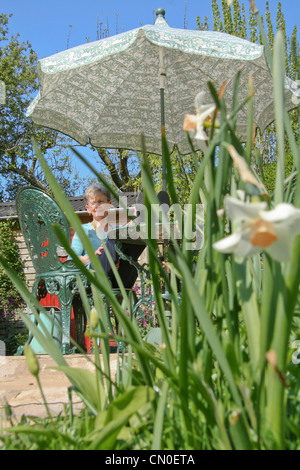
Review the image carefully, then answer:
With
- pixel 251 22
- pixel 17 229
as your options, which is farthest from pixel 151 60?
pixel 251 22

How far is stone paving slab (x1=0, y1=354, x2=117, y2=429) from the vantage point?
1.29 meters

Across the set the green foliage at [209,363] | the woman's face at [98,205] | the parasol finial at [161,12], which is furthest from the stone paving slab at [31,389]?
the parasol finial at [161,12]

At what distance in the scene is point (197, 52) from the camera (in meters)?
3.71

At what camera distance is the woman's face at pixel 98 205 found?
3389 millimetres

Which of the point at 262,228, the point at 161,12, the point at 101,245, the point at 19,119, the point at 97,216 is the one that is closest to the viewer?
the point at 262,228

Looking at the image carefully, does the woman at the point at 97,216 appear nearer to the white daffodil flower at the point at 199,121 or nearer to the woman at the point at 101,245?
the woman at the point at 101,245

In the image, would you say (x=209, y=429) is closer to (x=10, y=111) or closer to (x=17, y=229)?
(x=17, y=229)

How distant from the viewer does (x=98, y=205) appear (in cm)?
348

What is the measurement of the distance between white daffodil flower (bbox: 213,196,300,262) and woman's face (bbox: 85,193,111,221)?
9.65 ft

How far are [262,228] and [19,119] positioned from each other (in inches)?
691

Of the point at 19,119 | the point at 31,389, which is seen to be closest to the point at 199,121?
the point at 31,389

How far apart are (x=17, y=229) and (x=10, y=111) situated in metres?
10.7

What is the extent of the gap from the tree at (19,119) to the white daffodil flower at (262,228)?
16222 millimetres

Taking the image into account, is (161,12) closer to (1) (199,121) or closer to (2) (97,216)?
(2) (97,216)
